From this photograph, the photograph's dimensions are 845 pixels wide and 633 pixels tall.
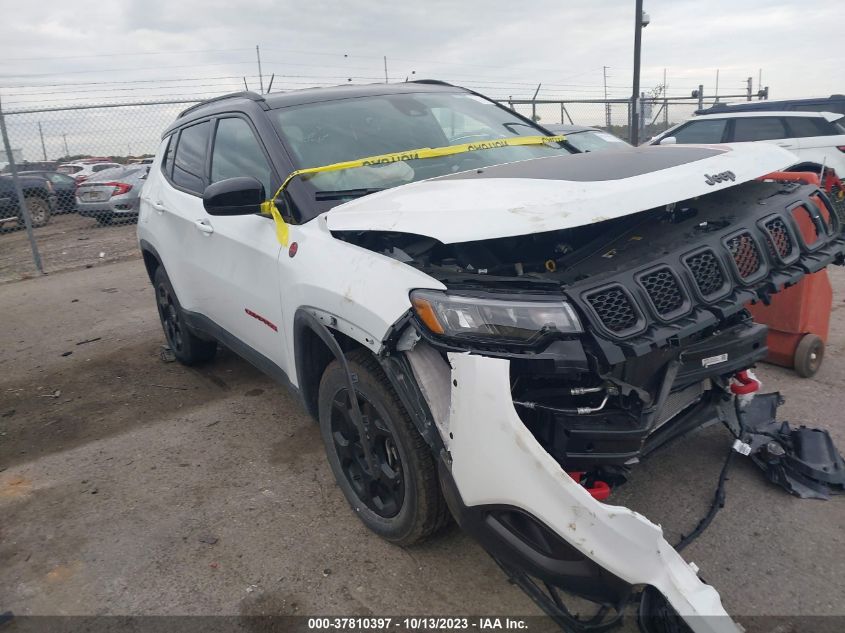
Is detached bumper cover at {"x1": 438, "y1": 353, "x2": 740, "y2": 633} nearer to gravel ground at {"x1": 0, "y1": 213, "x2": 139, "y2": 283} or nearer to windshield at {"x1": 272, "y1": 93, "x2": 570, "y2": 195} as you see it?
windshield at {"x1": 272, "y1": 93, "x2": 570, "y2": 195}

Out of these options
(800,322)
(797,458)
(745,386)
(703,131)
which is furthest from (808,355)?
(703,131)

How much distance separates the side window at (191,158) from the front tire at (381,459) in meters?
1.92

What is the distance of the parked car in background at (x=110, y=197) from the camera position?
1404cm

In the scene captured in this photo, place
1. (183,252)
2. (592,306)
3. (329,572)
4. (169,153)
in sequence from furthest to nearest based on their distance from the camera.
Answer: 1. (169,153)
2. (183,252)
3. (329,572)
4. (592,306)

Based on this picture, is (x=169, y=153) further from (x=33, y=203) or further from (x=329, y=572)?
(x=33, y=203)

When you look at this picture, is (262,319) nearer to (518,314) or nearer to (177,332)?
(518,314)

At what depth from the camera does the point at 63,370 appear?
5324 millimetres

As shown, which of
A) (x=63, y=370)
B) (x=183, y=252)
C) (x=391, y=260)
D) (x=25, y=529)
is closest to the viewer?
(x=391, y=260)

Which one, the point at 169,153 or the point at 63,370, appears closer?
the point at 169,153

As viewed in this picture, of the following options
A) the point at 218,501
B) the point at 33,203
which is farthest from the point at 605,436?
the point at 33,203

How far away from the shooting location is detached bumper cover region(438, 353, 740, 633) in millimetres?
1794

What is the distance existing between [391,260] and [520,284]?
49 centimetres

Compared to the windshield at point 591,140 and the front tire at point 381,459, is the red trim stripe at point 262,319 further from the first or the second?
the windshield at point 591,140

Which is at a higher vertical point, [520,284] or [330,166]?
[330,166]
